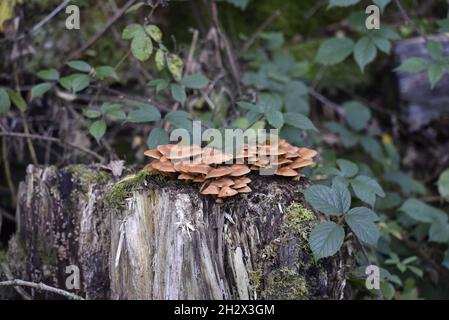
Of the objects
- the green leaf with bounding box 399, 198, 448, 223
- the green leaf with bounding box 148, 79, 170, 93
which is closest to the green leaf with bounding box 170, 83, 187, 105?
the green leaf with bounding box 148, 79, 170, 93

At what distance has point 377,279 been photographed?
286 centimetres

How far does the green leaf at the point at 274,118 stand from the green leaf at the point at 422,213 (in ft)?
3.89

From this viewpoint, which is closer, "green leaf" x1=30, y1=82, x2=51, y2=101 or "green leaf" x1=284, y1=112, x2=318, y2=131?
"green leaf" x1=284, y1=112, x2=318, y2=131

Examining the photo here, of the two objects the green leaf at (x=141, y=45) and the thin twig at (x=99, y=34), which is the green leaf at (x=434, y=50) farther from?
the thin twig at (x=99, y=34)

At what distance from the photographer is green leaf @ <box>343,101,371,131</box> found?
14.1ft

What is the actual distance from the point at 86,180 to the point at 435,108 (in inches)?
121

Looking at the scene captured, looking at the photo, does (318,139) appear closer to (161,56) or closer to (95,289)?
(161,56)

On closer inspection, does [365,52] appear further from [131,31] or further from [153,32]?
[131,31]

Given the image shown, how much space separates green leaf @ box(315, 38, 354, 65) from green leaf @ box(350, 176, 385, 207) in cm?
112

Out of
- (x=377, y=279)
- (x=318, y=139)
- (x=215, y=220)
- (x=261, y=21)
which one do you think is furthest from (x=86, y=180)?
(x=261, y=21)

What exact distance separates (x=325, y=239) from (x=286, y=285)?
0.28 m

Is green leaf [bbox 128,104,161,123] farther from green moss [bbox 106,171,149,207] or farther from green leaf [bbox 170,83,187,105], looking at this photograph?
green moss [bbox 106,171,149,207]

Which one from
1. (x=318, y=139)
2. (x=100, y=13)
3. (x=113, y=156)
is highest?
(x=100, y=13)

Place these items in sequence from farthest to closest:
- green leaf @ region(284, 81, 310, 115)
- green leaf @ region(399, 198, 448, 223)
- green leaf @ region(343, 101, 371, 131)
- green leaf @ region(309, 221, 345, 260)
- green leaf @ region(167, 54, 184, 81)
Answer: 1. green leaf @ region(343, 101, 371, 131)
2. green leaf @ region(284, 81, 310, 115)
3. green leaf @ region(399, 198, 448, 223)
4. green leaf @ region(167, 54, 184, 81)
5. green leaf @ region(309, 221, 345, 260)
